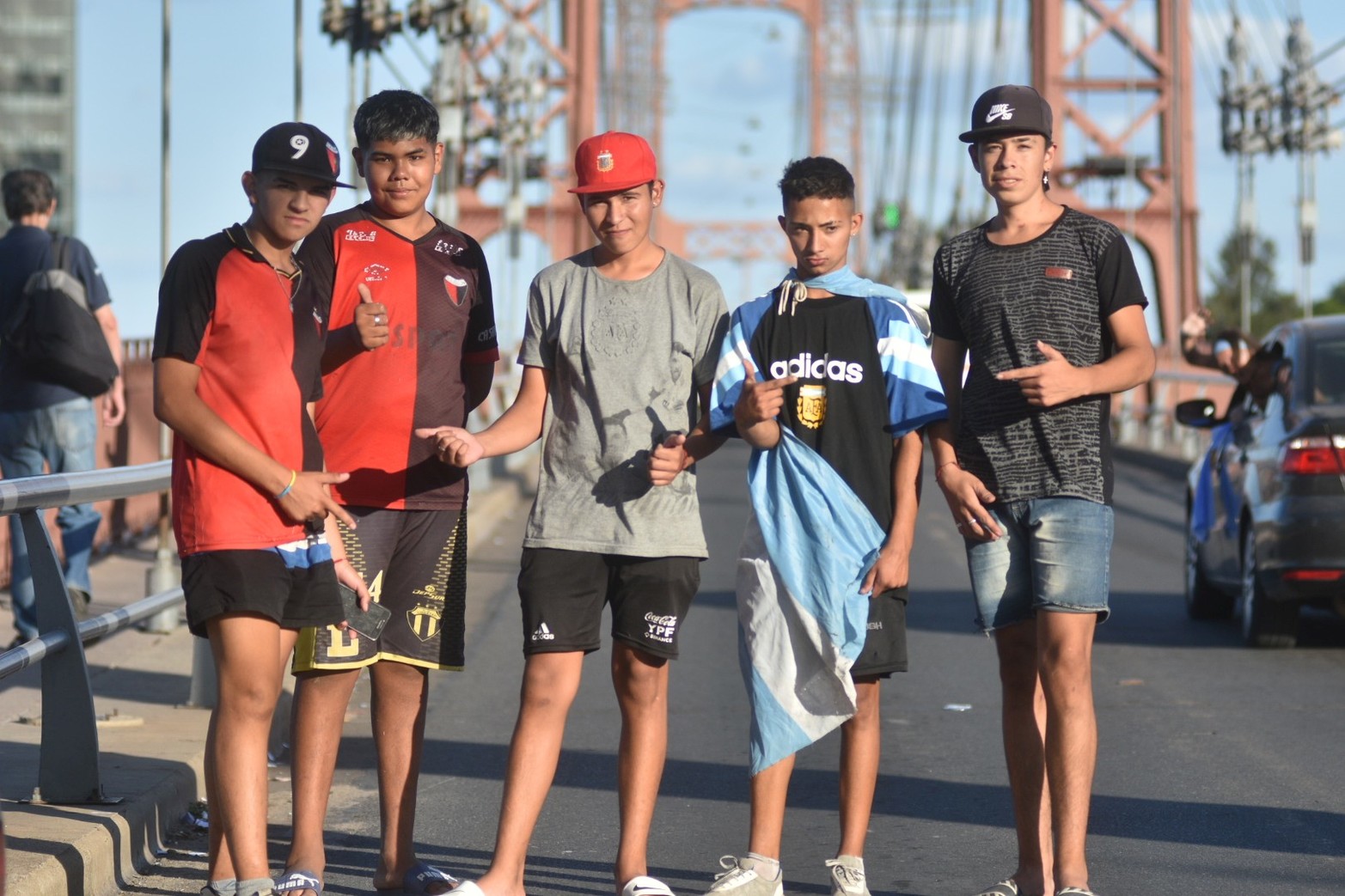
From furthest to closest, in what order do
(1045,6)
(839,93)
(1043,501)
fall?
(839,93)
(1045,6)
(1043,501)

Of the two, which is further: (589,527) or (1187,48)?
(1187,48)

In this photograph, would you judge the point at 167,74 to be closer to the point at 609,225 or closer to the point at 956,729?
the point at 956,729

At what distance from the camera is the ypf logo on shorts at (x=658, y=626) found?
5.00 meters

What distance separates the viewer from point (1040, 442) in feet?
16.1

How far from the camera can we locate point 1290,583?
9391mm

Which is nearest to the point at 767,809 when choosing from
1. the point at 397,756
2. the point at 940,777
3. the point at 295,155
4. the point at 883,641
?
the point at 883,641

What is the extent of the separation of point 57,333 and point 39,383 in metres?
0.30

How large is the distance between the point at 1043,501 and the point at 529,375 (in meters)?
1.31

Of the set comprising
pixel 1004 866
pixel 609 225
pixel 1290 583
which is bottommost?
pixel 1004 866

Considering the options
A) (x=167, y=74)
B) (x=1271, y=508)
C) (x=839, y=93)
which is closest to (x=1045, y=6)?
(x=167, y=74)

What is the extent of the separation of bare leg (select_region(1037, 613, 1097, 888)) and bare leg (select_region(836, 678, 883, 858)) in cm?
43

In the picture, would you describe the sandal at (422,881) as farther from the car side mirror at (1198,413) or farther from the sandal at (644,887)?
the car side mirror at (1198,413)

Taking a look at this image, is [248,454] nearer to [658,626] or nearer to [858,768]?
[658,626]

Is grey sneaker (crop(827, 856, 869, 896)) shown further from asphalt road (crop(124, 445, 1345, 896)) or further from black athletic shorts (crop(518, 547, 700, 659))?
black athletic shorts (crop(518, 547, 700, 659))
